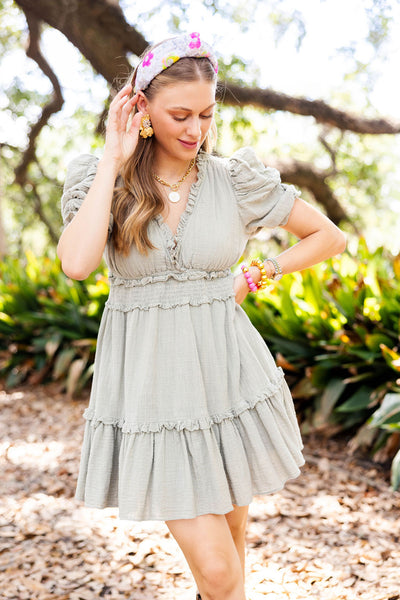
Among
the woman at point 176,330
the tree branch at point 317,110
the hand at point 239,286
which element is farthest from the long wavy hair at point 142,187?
the tree branch at point 317,110

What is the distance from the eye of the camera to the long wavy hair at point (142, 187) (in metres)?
1.85

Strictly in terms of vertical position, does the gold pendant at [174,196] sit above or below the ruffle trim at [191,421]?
above

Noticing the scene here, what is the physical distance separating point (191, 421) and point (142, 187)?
0.76m

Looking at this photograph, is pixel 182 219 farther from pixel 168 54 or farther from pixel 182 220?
pixel 168 54

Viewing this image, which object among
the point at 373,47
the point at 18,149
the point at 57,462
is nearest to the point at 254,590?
the point at 57,462

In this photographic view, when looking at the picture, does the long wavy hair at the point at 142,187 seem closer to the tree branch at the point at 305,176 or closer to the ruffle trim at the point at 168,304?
the ruffle trim at the point at 168,304

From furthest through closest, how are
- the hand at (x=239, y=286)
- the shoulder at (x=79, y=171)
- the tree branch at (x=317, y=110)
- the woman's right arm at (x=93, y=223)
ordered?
1. the tree branch at (x=317, y=110)
2. the hand at (x=239, y=286)
3. the shoulder at (x=79, y=171)
4. the woman's right arm at (x=93, y=223)

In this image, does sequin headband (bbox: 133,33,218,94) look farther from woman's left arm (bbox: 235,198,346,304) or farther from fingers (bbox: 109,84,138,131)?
woman's left arm (bbox: 235,198,346,304)

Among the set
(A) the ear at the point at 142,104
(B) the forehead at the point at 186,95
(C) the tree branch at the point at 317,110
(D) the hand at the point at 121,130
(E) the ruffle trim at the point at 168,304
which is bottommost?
(E) the ruffle trim at the point at 168,304

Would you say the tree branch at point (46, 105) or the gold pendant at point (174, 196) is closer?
the gold pendant at point (174, 196)

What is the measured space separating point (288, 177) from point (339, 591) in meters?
6.62

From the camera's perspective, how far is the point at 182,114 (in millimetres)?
1860

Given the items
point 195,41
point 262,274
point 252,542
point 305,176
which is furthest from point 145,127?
point 305,176

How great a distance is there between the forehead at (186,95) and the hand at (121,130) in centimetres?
10
